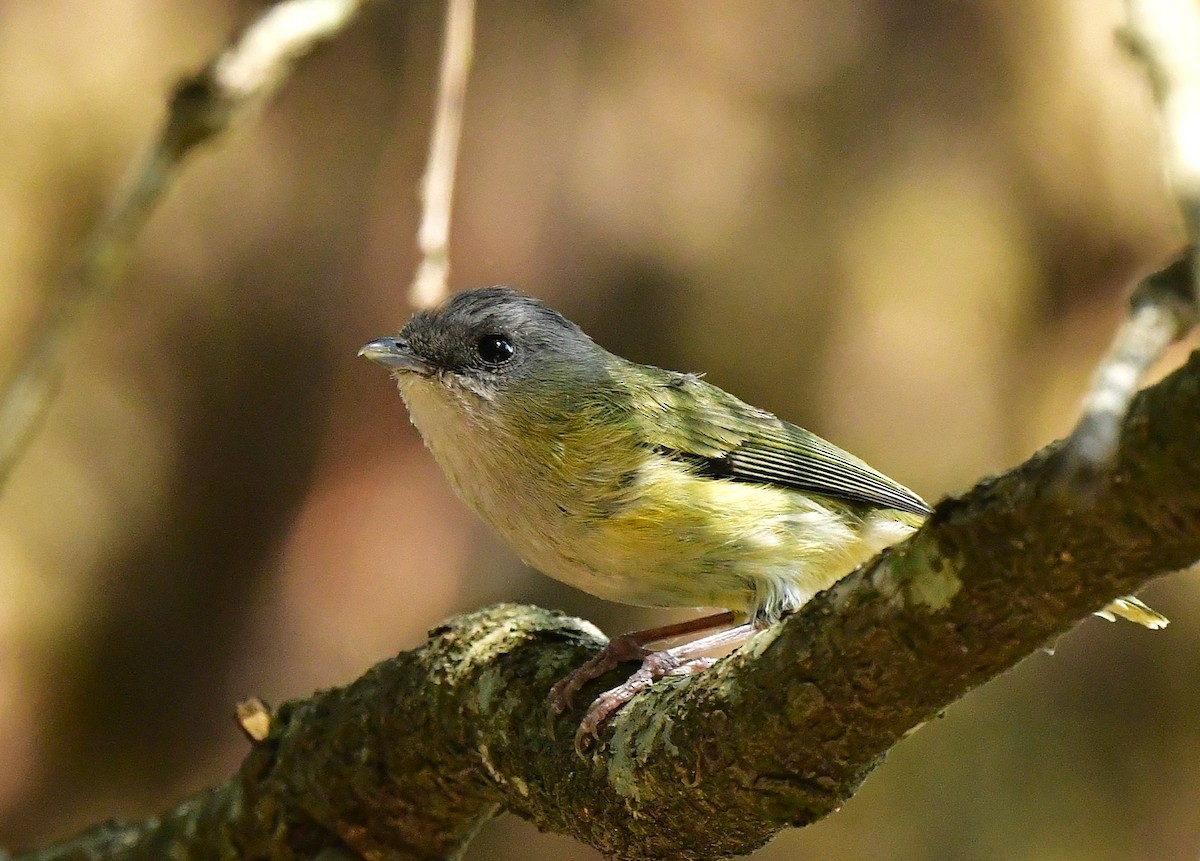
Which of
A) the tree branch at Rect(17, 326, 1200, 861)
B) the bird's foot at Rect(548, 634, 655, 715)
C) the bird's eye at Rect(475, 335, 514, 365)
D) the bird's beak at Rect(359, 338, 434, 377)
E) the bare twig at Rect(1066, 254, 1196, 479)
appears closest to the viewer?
the bare twig at Rect(1066, 254, 1196, 479)

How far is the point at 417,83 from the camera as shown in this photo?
6.27m

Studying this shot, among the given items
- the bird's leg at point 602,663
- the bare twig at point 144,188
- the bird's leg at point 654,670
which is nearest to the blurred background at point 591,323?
the bird's leg at point 654,670

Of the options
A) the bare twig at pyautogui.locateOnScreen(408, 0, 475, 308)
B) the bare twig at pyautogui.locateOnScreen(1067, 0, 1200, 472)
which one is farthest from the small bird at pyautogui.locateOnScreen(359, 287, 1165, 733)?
the bare twig at pyautogui.locateOnScreen(1067, 0, 1200, 472)

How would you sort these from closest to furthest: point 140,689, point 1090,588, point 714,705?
point 1090,588 < point 714,705 < point 140,689

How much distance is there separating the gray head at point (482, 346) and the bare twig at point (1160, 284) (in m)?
2.34

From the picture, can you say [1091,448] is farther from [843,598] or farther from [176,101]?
[176,101]

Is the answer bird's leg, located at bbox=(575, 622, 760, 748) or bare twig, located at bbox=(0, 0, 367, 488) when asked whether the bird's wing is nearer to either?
bird's leg, located at bbox=(575, 622, 760, 748)

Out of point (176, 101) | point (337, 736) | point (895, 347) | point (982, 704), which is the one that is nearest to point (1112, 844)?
point (982, 704)

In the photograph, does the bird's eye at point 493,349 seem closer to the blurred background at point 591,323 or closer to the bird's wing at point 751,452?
the bird's wing at point 751,452

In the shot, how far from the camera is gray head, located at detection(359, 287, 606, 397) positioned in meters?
3.61

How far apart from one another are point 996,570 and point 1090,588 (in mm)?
128

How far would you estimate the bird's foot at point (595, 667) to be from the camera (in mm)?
2930

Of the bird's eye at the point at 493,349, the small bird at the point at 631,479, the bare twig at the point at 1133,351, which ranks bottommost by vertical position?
the small bird at the point at 631,479

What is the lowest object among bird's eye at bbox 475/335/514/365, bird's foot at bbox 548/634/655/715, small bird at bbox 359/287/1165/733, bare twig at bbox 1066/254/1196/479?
bird's foot at bbox 548/634/655/715
